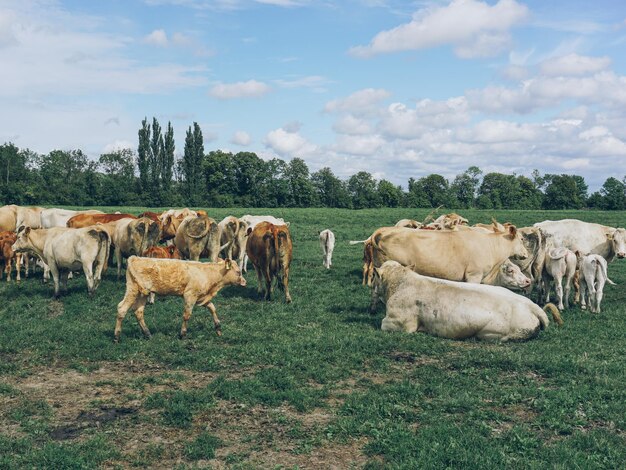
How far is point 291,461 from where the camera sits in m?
5.85

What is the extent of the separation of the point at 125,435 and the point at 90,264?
8.86m

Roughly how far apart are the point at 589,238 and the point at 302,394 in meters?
14.0

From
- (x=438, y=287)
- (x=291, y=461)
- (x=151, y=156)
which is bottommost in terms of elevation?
(x=291, y=461)

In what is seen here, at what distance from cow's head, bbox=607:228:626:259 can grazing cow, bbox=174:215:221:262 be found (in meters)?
12.3

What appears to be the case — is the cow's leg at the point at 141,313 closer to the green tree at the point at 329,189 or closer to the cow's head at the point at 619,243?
the cow's head at the point at 619,243

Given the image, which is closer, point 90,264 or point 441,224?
point 90,264

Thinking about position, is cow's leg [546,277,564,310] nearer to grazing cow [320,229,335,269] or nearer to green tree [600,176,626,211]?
grazing cow [320,229,335,269]

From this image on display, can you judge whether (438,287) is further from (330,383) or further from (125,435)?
(125,435)

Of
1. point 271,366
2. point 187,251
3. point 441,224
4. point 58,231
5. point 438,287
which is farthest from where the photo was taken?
point 441,224

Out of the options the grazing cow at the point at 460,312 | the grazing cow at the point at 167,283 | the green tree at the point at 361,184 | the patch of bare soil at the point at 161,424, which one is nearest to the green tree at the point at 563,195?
the green tree at the point at 361,184

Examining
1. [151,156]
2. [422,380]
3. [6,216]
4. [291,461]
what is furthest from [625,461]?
[151,156]

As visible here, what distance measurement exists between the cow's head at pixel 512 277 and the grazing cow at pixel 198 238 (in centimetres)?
848

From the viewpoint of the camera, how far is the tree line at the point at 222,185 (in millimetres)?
86625

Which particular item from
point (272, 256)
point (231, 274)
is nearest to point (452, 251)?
point (272, 256)
